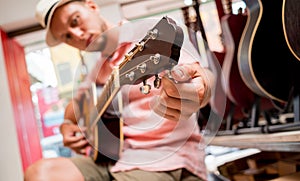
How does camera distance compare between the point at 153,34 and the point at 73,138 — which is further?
the point at 73,138

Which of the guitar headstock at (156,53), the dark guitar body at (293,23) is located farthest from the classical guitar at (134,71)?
the dark guitar body at (293,23)

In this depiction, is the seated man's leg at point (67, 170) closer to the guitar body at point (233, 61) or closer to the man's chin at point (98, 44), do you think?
the man's chin at point (98, 44)

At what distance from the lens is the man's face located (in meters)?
0.59

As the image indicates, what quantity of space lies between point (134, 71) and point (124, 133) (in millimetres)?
236

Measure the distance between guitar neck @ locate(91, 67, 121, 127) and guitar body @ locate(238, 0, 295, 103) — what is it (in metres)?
0.34

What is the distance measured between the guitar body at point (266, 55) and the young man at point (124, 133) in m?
0.22

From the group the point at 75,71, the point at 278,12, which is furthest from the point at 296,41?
the point at 75,71

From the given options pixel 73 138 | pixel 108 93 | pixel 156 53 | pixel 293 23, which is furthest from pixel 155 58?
pixel 73 138

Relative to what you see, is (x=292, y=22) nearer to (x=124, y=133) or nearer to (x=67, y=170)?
(x=124, y=133)

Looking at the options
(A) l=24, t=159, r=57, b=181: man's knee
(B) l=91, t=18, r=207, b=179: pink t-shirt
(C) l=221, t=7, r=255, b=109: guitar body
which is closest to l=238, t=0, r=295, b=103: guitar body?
(C) l=221, t=7, r=255, b=109: guitar body

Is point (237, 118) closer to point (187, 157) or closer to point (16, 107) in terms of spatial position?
point (187, 157)

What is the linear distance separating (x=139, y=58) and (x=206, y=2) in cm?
34

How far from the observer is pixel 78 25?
1.97 ft

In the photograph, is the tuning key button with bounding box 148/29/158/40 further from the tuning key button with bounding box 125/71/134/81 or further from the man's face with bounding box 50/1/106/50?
the man's face with bounding box 50/1/106/50
